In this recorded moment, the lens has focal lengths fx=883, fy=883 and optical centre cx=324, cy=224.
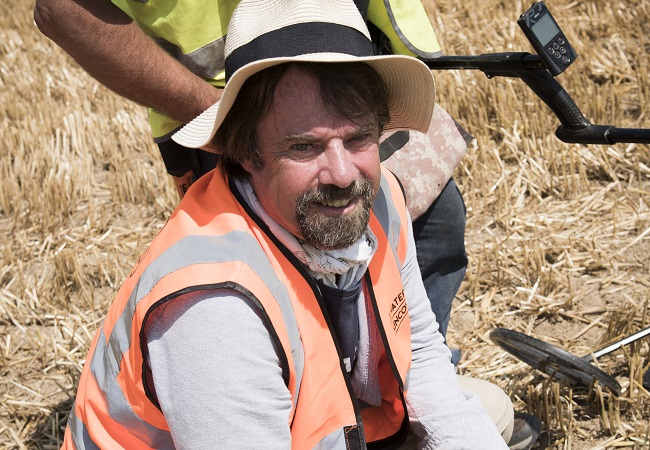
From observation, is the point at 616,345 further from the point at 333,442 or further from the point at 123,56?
the point at 123,56

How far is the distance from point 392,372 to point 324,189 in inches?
22.4

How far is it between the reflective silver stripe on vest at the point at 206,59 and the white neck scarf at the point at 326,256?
42cm

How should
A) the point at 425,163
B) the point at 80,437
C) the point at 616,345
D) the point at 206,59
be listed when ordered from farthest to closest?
the point at 616,345 < the point at 425,163 < the point at 206,59 < the point at 80,437

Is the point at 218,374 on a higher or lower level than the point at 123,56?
lower

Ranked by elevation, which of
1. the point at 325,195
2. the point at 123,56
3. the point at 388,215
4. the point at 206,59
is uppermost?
the point at 123,56

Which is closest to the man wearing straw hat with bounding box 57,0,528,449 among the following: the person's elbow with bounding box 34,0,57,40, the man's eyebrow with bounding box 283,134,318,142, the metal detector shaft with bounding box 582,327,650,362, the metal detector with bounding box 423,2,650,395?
the man's eyebrow with bounding box 283,134,318,142

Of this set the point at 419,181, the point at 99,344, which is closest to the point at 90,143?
the point at 419,181

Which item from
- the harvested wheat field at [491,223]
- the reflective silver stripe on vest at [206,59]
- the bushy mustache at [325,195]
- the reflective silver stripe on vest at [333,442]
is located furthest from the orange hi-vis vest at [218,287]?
the harvested wheat field at [491,223]

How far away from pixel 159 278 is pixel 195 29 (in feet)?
2.65

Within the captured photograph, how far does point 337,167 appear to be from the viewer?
6.48 ft

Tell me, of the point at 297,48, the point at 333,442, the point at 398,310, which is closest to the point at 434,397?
the point at 398,310

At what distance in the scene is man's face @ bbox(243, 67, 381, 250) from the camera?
1.98 meters

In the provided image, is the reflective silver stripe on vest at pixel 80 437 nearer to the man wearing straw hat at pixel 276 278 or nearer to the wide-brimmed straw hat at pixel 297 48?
the man wearing straw hat at pixel 276 278

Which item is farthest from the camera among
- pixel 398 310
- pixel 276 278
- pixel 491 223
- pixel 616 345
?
pixel 491 223
